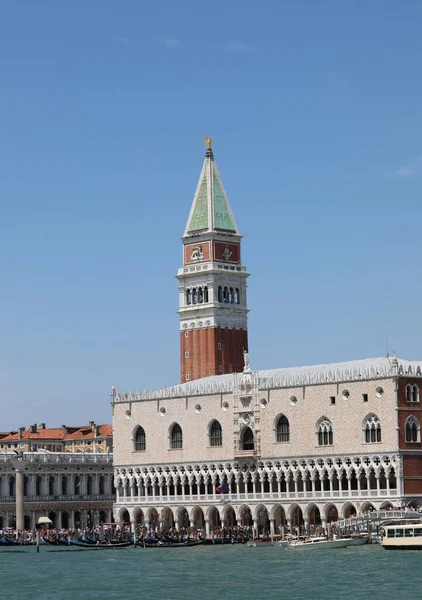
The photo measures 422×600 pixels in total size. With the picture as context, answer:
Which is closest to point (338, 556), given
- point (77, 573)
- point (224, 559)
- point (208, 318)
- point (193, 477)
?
point (224, 559)

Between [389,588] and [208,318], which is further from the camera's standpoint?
[208,318]

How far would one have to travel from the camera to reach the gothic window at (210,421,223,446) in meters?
107

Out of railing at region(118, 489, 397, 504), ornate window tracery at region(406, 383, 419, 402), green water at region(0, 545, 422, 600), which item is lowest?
green water at region(0, 545, 422, 600)

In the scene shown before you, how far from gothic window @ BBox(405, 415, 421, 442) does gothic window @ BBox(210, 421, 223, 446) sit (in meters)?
15.9

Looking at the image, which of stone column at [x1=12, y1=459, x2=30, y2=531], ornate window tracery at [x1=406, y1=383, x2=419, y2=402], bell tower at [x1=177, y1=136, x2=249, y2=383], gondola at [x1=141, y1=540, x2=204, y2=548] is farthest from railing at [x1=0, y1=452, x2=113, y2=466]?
ornate window tracery at [x1=406, y1=383, x2=419, y2=402]

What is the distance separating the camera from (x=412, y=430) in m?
97.2

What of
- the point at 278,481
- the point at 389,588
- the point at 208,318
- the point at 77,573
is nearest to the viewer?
the point at 389,588

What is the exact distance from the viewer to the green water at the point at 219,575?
65.7 m

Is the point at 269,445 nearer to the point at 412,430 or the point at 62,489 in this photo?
the point at 412,430

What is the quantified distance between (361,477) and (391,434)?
3964mm

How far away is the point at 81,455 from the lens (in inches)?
5187

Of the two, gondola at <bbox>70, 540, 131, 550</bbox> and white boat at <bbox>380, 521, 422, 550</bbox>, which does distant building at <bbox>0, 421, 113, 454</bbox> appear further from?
white boat at <bbox>380, 521, 422, 550</bbox>

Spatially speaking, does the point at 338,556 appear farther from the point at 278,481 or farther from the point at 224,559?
the point at 278,481

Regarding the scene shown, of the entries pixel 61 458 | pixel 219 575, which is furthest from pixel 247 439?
pixel 219 575
